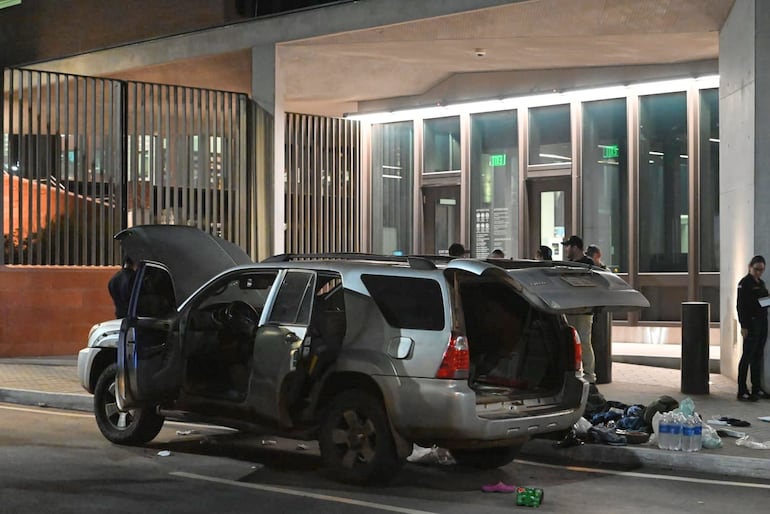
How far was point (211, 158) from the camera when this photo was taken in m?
19.0

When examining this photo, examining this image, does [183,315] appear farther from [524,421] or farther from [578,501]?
[578,501]

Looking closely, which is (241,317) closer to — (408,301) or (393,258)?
(393,258)

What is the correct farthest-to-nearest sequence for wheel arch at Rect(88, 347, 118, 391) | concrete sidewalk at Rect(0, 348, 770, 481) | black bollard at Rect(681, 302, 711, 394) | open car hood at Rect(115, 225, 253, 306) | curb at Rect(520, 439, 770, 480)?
black bollard at Rect(681, 302, 711, 394), wheel arch at Rect(88, 347, 118, 391), open car hood at Rect(115, 225, 253, 306), concrete sidewalk at Rect(0, 348, 770, 481), curb at Rect(520, 439, 770, 480)

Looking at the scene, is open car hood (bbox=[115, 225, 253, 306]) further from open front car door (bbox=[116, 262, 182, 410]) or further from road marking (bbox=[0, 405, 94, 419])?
road marking (bbox=[0, 405, 94, 419])

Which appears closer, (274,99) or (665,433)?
(665,433)

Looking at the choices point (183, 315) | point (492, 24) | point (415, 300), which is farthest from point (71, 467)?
point (492, 24)

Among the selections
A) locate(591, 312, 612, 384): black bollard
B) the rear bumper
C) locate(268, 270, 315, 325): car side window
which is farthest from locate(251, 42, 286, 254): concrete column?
the rear bumper

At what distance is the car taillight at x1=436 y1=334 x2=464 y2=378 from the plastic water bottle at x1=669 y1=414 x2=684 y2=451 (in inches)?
105

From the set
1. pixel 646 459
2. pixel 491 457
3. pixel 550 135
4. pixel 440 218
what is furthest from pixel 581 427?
pixel 440 218

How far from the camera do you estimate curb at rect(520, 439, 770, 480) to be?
30.4ft

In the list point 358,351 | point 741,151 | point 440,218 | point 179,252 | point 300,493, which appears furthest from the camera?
point 440,218

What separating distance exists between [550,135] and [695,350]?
25.3 feet

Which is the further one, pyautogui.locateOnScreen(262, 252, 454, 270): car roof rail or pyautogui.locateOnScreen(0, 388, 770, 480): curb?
pyautogui.locateOnScreen(0, 388, 770, 480): curb

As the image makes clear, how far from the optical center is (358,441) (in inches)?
337
